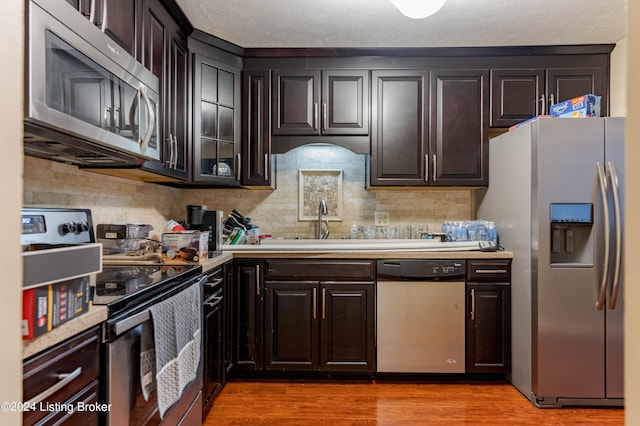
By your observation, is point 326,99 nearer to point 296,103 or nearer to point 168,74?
point 296,103

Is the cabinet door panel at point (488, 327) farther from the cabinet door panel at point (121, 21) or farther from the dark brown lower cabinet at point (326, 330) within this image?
the cabinet door panel at point (121, 21)

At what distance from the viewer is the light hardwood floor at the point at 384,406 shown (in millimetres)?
2084

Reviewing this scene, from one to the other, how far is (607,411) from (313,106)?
2657mm

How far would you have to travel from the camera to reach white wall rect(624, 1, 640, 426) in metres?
0.50

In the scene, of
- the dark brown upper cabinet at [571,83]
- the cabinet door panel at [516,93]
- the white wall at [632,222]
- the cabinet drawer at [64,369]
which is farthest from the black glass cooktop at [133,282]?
the dark brown upper cabinet at [571,83]

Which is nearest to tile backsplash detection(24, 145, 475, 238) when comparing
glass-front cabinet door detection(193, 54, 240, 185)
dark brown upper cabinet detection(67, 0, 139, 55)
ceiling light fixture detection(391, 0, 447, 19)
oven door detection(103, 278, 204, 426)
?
glass-front cabinet door detection(193, 54, 240, 185)

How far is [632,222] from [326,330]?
7.14ft

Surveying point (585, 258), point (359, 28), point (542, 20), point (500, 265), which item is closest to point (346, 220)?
point (500, 265)

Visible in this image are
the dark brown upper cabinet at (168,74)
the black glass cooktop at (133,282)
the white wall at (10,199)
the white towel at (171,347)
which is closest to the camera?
the white wall at (10,199)

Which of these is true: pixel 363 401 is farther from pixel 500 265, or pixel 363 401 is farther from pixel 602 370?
pixel 602 370

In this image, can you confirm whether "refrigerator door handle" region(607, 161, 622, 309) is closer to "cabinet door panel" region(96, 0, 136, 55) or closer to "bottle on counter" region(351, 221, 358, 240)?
"bottle on counter" region(351, 221, 358, 240)

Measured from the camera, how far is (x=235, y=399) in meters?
2.31

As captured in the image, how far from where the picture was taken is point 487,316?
252 centimetres

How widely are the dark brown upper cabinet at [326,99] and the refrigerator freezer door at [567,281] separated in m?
1.18
